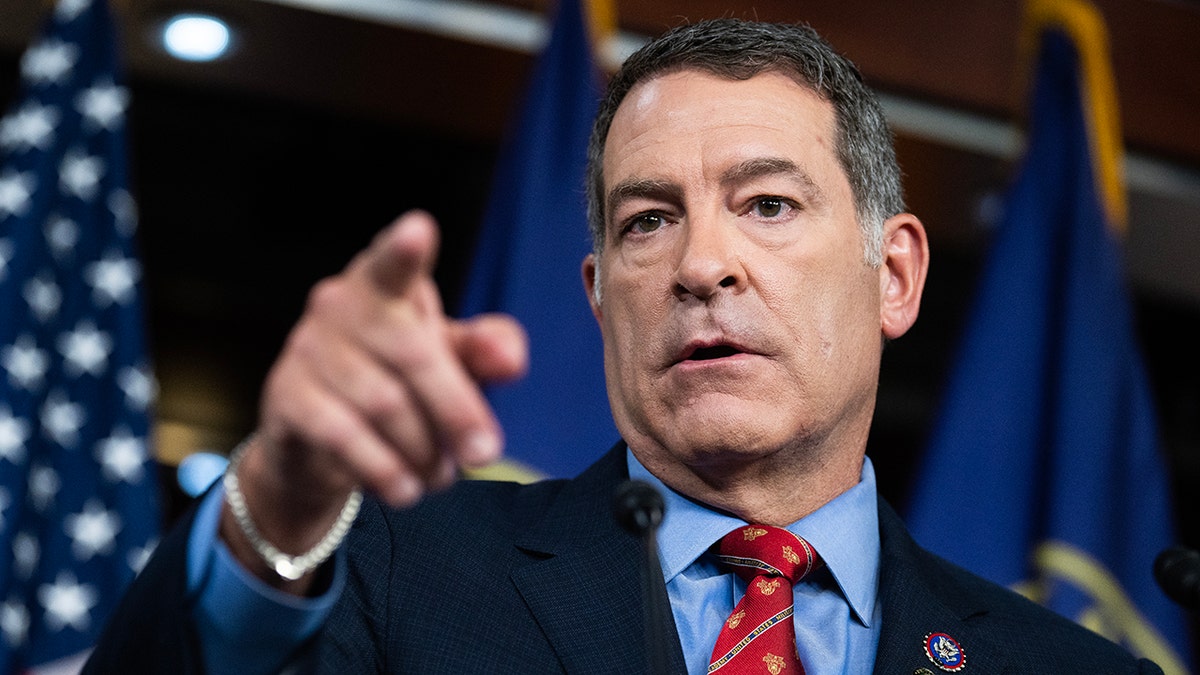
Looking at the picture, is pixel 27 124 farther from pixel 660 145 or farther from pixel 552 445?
pixel 660 145

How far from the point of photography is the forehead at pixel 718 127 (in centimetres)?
190

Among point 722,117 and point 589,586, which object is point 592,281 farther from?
point 589,586

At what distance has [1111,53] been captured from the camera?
429 cm

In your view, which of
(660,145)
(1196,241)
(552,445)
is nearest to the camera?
(660,145)

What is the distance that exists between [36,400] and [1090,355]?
104 inches

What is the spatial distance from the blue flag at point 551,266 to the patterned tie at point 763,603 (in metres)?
1.43

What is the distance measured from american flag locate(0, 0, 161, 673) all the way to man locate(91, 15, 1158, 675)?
164cm

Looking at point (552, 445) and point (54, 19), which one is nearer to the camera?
point (552, 445)

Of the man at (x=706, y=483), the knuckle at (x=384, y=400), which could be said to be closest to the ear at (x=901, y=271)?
the man at (x=706, y=483)

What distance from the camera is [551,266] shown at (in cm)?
334

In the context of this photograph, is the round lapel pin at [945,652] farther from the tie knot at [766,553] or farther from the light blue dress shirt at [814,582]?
the tie knot at [766,553]

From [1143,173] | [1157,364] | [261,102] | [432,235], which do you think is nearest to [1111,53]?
[1143,173]

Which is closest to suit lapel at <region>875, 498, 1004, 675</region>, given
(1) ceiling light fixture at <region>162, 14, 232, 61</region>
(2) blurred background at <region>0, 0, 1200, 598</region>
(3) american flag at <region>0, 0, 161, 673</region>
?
(2) blurred background at <region>0, 0, 1200, 598</region>

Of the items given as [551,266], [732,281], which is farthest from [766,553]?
[551,266]
